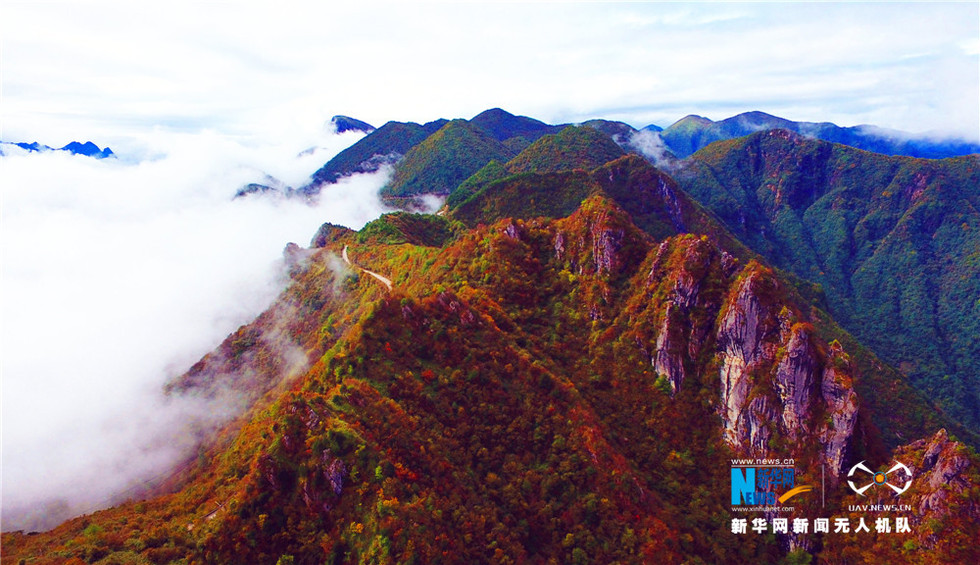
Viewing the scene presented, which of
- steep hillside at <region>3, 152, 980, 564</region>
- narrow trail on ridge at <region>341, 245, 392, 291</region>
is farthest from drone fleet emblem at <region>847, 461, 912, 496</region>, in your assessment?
narrow trail on ridge at <region>341, 245, 392, 291</region>

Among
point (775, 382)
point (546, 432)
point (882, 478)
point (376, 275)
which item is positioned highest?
point (376, 275)

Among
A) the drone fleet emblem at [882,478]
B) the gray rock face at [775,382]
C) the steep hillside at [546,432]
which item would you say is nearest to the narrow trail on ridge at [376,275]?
the steep hillside at [546,432]

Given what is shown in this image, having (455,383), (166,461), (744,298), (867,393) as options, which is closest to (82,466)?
(166,461)

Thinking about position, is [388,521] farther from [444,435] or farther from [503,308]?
[503,308]

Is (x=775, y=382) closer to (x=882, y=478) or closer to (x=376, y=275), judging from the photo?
(x=882, y=478)

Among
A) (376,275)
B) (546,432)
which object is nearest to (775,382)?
(546,432)

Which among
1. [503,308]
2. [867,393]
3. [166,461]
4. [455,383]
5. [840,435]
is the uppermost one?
[503,308]

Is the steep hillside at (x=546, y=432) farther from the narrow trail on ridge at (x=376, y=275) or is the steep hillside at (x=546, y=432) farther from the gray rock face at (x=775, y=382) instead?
the narrow trail on ridge at (x=376, y=275)

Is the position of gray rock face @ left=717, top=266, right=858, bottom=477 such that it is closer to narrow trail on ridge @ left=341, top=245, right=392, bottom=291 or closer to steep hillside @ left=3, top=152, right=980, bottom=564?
steep hillside @ left=3, top=152, right=980, bottom=564
